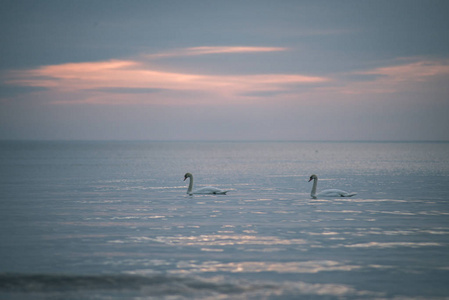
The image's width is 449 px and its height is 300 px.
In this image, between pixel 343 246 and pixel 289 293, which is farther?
pixel 343 246

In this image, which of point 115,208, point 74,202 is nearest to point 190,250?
point 115,208

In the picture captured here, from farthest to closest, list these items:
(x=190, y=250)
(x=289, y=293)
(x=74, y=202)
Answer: (x=74, y=202) < (x=190, y=250) < (x=289, y=293)

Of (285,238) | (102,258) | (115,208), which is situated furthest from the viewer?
(115,208)

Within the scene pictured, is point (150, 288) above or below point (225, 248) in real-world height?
below

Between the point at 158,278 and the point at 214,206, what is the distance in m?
14.4

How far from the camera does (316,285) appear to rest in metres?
12.0

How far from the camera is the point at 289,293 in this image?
451 inches

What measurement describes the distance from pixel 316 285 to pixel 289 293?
0.88 m

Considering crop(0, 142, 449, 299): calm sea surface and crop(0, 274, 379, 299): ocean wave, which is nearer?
crop(0, 274, 379, 299): ocean wave

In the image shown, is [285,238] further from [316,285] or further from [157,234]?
[316,285]

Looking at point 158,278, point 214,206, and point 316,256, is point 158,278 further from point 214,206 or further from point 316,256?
point 214,206

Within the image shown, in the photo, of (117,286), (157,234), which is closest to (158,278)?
(117,286)

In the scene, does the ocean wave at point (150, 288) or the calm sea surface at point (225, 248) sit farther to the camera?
the calm sea surface at point (225, 248)

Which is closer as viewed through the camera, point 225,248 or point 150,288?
point 150,288
